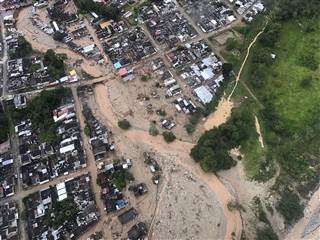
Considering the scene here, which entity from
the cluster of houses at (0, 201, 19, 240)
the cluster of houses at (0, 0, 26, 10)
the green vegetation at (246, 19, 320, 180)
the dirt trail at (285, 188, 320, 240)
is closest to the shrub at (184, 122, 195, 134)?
the green vegetation at (246, 19, 320, 180)

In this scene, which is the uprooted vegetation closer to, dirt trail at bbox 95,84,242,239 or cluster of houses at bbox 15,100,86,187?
dirt trail at bbox 95,84,242,239

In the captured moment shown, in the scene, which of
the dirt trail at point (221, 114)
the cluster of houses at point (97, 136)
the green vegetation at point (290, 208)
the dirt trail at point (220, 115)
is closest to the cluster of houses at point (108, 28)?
the cluster of houses at point (97, 136)

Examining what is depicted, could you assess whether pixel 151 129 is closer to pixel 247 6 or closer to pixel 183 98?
pixel 183 98

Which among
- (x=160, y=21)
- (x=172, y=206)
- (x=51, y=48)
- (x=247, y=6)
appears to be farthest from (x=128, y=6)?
(x=172, y=206)

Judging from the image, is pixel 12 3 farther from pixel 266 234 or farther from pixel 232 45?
pixel 266 234

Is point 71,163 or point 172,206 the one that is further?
point 71,163
